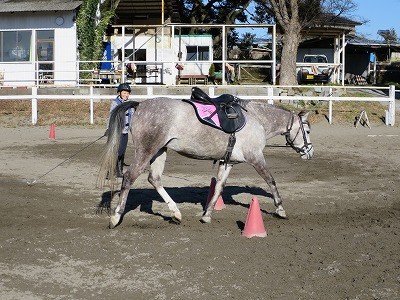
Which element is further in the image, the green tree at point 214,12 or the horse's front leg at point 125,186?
the green tree at point 214,12

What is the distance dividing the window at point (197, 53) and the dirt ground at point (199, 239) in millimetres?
24424

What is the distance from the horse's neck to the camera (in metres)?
9.27

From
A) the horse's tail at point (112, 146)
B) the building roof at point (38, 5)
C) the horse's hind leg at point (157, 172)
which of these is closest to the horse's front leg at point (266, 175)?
the horse's hind leg at point (157, 172)

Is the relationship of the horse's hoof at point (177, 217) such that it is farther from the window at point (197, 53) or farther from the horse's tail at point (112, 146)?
the window at point (197, 53)

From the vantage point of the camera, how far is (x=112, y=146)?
8500mm

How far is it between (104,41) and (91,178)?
2410 centimetres

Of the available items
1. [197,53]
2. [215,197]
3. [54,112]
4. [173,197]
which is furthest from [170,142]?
[197,53]

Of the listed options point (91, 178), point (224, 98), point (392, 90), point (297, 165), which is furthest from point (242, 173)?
point (392, 90)

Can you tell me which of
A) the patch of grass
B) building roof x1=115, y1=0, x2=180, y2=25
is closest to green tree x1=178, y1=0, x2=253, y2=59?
building roof x1=115, y1=0, x2=180, y2=25

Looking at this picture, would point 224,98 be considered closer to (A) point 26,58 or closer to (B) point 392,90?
(B) point 392,90

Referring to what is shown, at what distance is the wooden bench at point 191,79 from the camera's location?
107 feet

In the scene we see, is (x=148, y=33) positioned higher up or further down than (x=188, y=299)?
higher up

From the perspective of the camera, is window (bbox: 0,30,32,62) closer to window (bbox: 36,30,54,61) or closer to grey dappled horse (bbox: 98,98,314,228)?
window (bbox: 36,30,54,61)

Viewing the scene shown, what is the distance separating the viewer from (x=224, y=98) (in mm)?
8844
